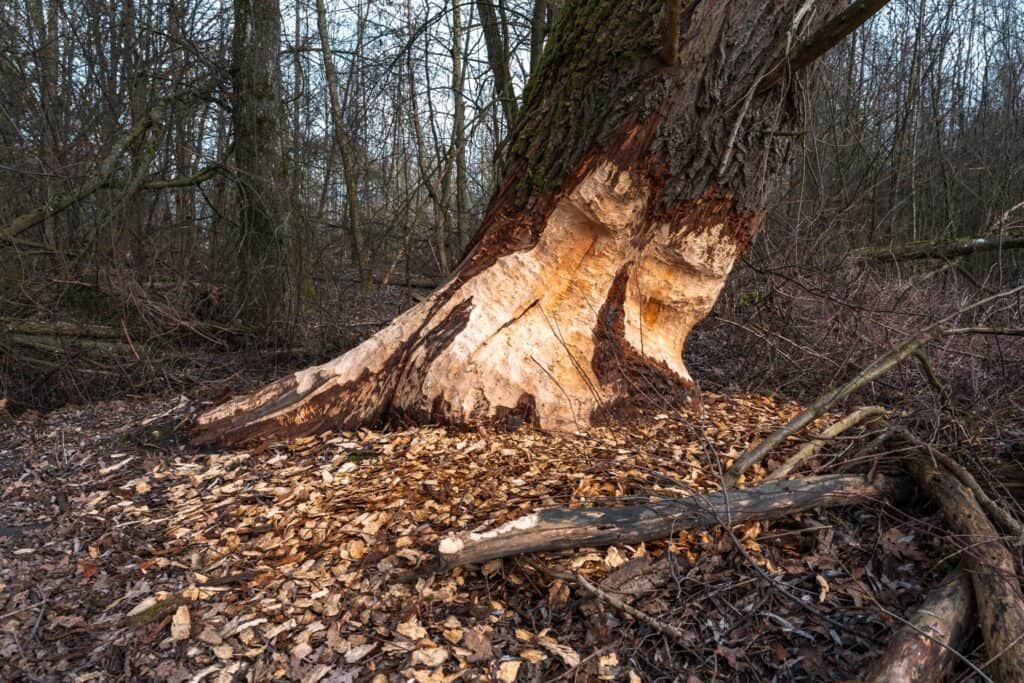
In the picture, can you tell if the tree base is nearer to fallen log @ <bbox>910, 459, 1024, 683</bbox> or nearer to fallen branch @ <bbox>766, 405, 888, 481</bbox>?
fallen branch @ <bbox>766, 405, 888, 481</bbox>

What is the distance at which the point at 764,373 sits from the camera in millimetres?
5332

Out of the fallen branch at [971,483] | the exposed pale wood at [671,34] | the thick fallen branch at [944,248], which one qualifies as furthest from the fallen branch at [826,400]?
the thick fallen branch at [944,248]

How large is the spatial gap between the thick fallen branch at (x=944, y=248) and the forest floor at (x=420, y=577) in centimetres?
353

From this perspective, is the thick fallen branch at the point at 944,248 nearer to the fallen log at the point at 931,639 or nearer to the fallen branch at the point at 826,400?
the fallen branch at the point at 826,400

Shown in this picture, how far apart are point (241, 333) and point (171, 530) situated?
386cm

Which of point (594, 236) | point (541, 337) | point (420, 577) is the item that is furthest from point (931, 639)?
point (594, 236)

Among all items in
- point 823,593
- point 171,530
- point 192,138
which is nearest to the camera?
point 823,593

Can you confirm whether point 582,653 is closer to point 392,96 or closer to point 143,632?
point 143,632

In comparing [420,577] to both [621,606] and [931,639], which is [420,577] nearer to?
[621,606]

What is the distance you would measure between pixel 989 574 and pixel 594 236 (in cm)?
247

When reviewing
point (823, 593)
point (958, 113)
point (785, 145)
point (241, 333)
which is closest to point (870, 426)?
point (823, 593)

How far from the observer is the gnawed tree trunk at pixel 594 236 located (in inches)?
142

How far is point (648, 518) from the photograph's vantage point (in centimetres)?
265

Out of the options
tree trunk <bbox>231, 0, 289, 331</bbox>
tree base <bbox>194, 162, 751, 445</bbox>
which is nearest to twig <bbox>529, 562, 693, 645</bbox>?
tree base <bbox>194, 162, 751, 445</bbox>
